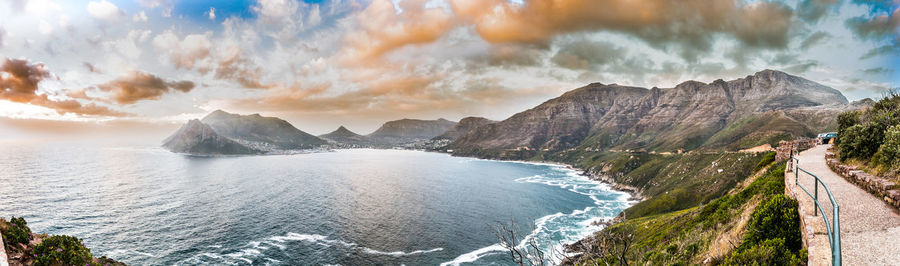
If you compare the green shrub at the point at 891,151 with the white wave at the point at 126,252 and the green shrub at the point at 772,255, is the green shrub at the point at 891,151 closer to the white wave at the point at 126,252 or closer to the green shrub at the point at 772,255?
the green shrub at the point at 772,255

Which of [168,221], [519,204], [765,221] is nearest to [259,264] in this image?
[168,221]

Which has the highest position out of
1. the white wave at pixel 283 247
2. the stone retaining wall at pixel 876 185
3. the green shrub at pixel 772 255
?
the stone retaining wall at pixel 876 185

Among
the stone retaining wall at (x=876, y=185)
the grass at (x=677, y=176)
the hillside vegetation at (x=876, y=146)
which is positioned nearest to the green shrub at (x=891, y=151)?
the hillside vegetation at (x=876, y=146)

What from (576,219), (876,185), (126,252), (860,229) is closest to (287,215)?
(126,252)

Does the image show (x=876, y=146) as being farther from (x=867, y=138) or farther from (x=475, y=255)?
(x=475, y=255)

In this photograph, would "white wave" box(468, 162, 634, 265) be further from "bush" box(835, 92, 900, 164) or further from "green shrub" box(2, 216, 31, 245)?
"green shrub" box(2, 216, 31, 245)

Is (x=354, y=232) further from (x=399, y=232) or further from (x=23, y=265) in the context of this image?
(x=23, y=265)

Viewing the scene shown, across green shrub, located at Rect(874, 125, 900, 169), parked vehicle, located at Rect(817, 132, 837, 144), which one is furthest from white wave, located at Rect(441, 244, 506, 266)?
parked vehicle, located at Rect(817, 132, 837, 144)
